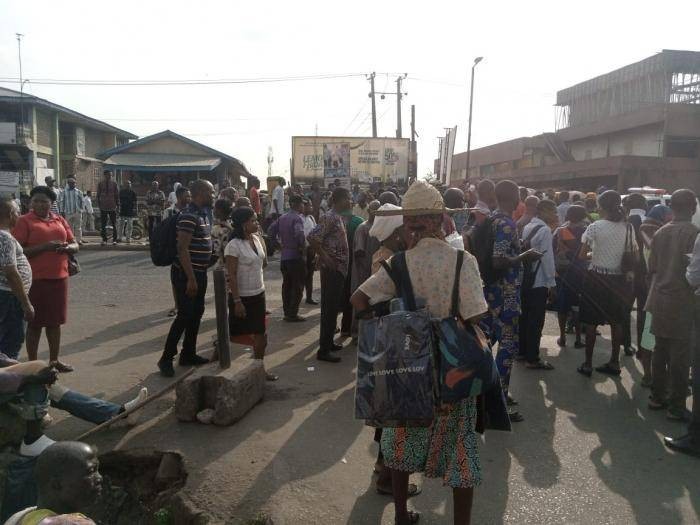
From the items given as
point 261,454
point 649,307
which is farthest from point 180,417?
point 649,307

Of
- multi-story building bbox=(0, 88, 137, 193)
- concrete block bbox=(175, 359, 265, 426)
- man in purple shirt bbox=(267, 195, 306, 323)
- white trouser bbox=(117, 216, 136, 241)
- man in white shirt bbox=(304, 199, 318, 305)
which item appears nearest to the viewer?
concrete block bbox=(175, 359, 265, 426)

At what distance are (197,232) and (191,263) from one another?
0.30 m

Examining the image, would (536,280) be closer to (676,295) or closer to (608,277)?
(608,277)

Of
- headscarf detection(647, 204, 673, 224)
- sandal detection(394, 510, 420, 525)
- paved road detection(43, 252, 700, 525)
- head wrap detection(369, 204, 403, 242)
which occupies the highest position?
headscarf detection(647, 204, 673, 224)

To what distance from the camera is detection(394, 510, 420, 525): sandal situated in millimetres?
3109

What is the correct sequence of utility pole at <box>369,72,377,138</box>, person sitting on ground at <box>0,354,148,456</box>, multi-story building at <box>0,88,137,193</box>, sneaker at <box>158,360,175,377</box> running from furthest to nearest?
1. utility pole at <box>369,72,377,138</box>
2. multi-story building at <box>0,88,137,193</box>
3. sneaker at <box>158,360,175,377</box>
4. person sitting on ground at <box>0,354,148,456</box>

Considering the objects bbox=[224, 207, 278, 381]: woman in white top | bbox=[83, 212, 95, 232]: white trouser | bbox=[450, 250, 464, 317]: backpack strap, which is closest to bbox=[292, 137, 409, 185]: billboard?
bbox=[83, 212, 95, 232]: white trouser

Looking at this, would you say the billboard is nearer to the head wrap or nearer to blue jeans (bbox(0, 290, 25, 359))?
blue jeans (bbox(0, 290, 25, 359))

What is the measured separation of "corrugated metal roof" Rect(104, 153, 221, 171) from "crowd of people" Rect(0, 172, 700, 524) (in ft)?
61.7

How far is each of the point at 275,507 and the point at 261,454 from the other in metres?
0.69

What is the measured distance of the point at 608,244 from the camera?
19.4ft

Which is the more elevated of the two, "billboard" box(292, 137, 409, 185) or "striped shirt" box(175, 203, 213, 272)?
"billboard" box(292, 137, 409, 185)

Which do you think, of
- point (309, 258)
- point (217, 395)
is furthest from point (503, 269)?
point (309, 258)

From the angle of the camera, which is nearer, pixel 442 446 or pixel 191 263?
pixel 442 446
